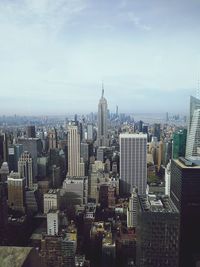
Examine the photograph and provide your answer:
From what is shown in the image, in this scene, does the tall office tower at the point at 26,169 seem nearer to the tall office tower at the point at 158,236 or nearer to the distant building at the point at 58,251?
the distant building at the point at 58,251

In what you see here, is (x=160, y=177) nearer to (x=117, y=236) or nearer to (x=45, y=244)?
(x=117, y=236)

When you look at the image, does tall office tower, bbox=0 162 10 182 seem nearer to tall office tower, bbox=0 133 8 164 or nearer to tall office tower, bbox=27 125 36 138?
tall office tower, bbox=0 133 8 164

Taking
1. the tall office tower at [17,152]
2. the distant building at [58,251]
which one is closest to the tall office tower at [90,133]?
the tall office tower at [17,152]

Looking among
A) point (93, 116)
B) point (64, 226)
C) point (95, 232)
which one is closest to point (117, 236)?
point (95, 232)

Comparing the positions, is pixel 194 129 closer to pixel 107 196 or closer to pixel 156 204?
pixel 107 196

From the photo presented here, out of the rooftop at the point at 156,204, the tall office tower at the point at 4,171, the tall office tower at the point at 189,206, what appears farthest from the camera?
the tall office tower at the point at 4,171

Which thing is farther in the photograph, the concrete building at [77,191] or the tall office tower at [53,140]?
the tall office tower at [53,140]

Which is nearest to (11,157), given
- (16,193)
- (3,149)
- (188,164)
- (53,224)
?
(3,149)
